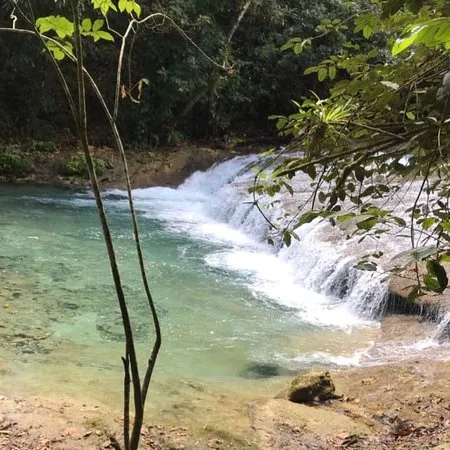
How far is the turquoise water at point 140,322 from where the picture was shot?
192 inches

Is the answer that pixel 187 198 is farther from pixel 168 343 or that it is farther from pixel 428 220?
pixel 428 220

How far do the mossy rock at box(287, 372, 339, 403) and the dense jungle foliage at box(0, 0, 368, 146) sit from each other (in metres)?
11.1

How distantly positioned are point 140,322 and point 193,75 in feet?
34.3

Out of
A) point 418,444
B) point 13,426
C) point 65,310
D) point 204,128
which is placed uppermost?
point 204,128

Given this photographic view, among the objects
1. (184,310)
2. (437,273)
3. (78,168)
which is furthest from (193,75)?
(437,273)

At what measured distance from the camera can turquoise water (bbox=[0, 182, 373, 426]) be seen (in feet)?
16.0

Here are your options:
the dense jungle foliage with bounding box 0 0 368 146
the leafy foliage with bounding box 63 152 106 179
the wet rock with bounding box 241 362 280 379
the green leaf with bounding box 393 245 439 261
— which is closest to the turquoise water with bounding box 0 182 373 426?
the wet rock with bounding box 241 362 280 379

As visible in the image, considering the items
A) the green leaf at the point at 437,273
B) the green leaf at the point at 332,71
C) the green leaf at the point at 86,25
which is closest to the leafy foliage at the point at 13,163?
the green leaf at the point at 332,71

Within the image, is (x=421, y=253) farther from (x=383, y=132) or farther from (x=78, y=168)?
(x=78, y=168)

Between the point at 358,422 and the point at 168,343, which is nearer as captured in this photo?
the point at 358,422

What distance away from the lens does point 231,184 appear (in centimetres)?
1411

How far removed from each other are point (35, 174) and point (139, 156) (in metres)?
2.89

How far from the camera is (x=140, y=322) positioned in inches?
248

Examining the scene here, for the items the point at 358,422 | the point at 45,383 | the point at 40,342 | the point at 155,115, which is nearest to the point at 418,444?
the point at 358,422
